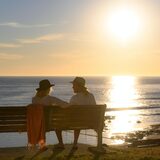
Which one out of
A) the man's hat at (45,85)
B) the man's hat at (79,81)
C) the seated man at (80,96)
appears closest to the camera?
the man's hat at (45,85)

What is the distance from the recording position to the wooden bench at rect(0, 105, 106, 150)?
11.1 metres

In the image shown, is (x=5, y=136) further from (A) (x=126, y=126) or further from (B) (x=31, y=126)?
(B) (x=31, y=126)

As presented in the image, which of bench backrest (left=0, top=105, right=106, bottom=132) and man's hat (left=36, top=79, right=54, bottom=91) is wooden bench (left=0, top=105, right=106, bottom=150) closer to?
bench backrest (left=0, top=105, right=106, bottom=132)

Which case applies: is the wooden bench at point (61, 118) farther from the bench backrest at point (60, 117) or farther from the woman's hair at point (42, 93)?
the woman's hair at point (42, 93)

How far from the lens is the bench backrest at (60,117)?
11.1m

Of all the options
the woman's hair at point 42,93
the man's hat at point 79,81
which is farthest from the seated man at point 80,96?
the woman's hair at point 42,93

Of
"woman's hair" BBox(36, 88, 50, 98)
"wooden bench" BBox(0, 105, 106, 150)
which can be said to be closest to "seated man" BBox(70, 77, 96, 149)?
"wooden bench" BBox(0, 105, 106, 150)

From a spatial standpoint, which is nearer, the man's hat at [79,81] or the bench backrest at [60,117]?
the bench backrest at [60,117]

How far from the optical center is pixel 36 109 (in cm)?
1117

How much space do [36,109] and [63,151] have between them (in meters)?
1.43

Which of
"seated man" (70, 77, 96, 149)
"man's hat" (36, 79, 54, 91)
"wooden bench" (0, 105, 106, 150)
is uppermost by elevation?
"man's hat" (36, 79, 54, 91)

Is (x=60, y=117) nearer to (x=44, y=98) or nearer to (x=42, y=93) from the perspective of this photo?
(x=44, y=98)

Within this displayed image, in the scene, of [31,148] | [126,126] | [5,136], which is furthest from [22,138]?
[31,148]

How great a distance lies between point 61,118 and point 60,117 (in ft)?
0.11
